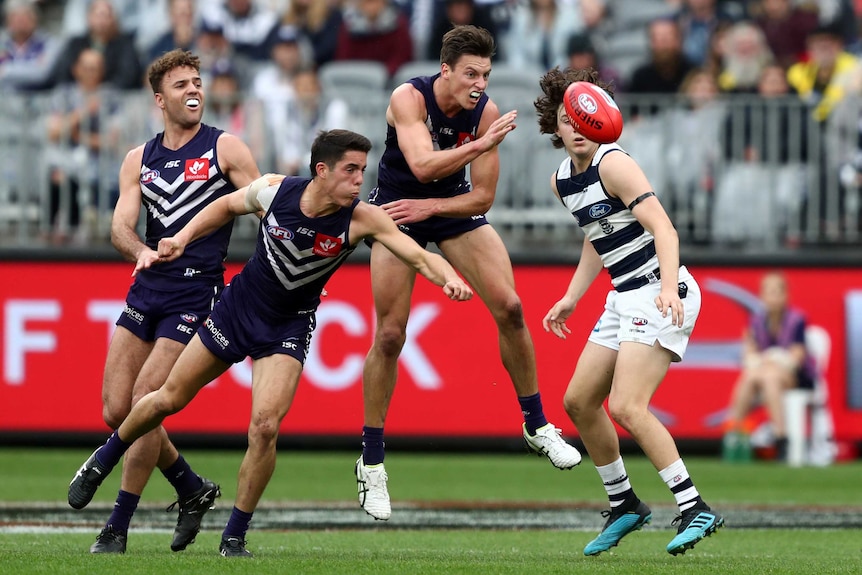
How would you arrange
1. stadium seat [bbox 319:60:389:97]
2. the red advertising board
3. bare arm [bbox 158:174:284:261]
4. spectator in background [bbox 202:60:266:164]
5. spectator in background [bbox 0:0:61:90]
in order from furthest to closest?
spectator in background [bbox 0:0:61:90] → stadium seat [bbox 319:60:389:97] → the red advertising board → spectator in background [bbox 202:60:266:164] → bare arm [bbox 158:174:284:261]

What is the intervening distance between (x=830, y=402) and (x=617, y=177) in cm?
849

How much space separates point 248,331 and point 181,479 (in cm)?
141

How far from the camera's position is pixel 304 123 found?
53.7 ft

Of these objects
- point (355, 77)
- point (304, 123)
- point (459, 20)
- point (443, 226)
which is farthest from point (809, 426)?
point (443, 226)

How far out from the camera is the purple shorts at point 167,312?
31.8 ft

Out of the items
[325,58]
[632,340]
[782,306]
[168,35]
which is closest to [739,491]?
[782,306]

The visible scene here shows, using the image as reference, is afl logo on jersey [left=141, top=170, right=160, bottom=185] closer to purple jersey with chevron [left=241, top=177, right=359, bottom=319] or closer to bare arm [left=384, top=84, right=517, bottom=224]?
purple jersey with chevron [left=241, top=177, right=359, bottom=319]

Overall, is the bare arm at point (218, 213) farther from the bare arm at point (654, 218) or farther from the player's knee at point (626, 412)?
the player's knee at point (626, 412)

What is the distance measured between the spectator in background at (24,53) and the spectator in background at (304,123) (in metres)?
4.01

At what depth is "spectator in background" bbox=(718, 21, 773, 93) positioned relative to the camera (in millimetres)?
17188

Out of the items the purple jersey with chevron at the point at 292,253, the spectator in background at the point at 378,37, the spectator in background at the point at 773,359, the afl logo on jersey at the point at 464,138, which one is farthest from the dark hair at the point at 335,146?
the spectator in background at the point at 378,37

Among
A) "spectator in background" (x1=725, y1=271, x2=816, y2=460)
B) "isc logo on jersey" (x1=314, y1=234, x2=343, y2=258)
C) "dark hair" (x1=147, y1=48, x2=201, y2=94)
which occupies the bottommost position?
"spectator in background" (x1=725, y1=271, x2=816, y2=460)

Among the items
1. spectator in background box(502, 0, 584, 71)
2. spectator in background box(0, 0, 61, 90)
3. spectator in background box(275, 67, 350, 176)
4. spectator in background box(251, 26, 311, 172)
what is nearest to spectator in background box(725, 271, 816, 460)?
spectator in background box(502, 0, 584, 71)

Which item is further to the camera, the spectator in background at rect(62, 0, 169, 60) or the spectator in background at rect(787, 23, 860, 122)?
the spectator in background at rect(62, 0, 169, 60)
